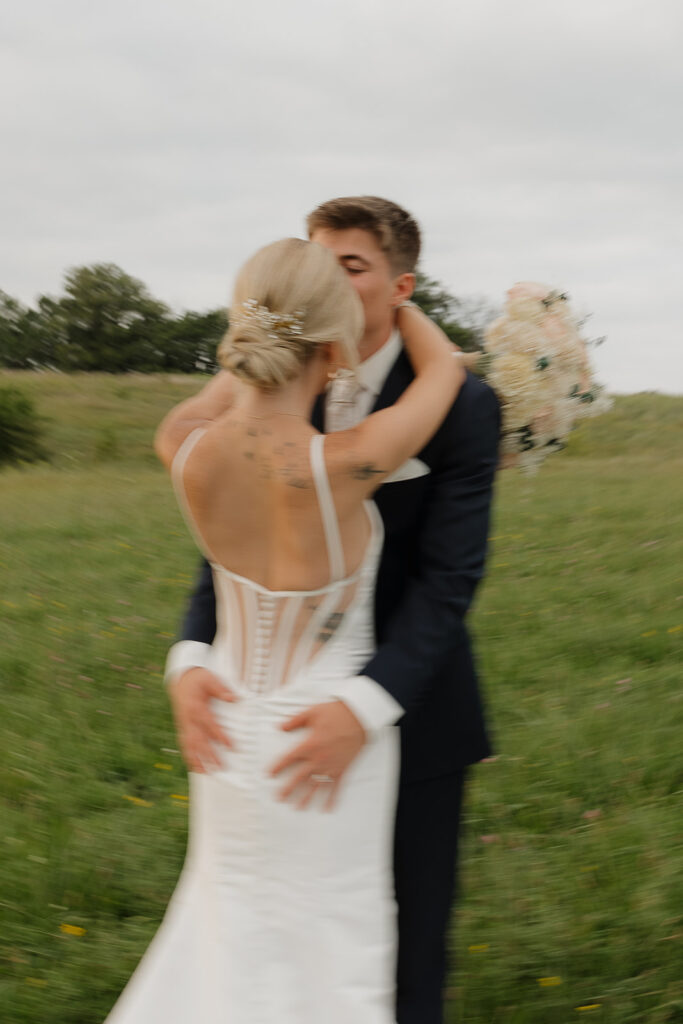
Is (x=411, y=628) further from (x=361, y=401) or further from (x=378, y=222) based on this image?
(x=378, y=222)

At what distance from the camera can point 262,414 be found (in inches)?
77.6

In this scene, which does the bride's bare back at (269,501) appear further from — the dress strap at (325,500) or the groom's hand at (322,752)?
the groom's hand at (322,752)

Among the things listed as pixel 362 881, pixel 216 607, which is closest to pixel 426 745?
pixel 362 881

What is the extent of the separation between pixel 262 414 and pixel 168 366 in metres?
52.1

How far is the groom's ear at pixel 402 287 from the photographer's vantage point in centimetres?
234

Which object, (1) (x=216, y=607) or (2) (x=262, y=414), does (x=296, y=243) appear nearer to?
(2) (x=262, y=414)

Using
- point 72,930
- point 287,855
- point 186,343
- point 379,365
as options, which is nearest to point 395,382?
point 379,365

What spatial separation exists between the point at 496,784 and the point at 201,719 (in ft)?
9.94

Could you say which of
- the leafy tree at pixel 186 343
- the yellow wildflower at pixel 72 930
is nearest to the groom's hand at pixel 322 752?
the yellow wildflower at pixel 72 930

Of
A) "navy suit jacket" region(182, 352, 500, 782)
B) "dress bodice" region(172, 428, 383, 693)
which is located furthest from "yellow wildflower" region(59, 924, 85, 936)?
"dress bodice" region(172, 428, 383, 693)

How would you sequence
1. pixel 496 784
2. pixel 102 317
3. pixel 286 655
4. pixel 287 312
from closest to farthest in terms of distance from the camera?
pixel 287 312 < pixel 286 655 < pixel 496 784 < pixel 102 317

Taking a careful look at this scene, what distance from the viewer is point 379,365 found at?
2.38 meters

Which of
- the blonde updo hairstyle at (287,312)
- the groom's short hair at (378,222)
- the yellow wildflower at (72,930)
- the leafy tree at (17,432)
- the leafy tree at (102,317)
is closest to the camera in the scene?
the blonde updo hairstyle at (287,312)

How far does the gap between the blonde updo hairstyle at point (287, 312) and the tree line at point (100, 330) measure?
5042 centimetres
